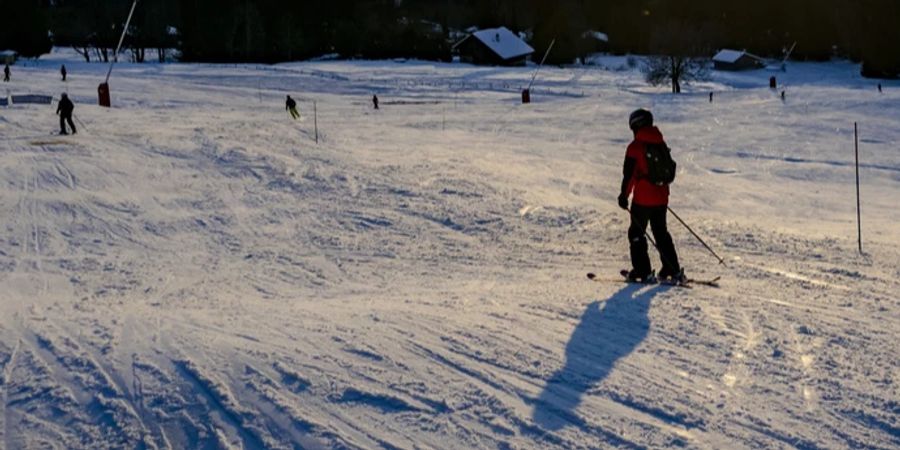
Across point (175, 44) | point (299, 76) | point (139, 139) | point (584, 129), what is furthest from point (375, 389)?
point (175, 44)

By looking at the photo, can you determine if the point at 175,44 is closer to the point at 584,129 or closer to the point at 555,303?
the point at 584,129

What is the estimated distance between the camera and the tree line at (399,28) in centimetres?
7381

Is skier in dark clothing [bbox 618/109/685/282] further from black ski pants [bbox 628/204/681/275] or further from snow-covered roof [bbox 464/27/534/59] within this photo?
snow-covered roof [bbox 464/27/534/59]

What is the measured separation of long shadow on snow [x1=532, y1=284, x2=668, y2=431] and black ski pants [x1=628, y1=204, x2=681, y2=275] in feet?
0.93

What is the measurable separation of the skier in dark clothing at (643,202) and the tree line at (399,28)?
5899 cm

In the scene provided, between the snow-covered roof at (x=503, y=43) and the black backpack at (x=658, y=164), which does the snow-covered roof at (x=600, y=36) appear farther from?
the black backpack at (x=658, y=164)

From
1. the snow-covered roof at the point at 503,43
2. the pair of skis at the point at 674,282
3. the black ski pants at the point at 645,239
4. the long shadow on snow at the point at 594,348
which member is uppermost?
the snow-covered roof at the point at 503,43

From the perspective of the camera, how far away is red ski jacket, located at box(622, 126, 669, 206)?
671cm

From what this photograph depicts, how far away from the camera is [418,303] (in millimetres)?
6508

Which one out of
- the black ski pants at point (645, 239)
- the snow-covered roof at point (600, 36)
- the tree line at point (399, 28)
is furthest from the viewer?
the snow-covered roof at point (600, 36)

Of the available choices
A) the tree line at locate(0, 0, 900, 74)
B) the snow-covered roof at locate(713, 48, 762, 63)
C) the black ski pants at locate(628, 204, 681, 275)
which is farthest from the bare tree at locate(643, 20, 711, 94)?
the black ski pants at locate(628, 204, 681, 275)

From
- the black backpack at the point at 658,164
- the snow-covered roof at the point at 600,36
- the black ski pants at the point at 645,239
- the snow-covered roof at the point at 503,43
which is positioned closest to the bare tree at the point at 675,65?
the snow-covered roof at the point at 503,43

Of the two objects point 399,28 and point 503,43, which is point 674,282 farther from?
point 399,28

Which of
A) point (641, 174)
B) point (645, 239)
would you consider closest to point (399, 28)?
point (645, 239)
